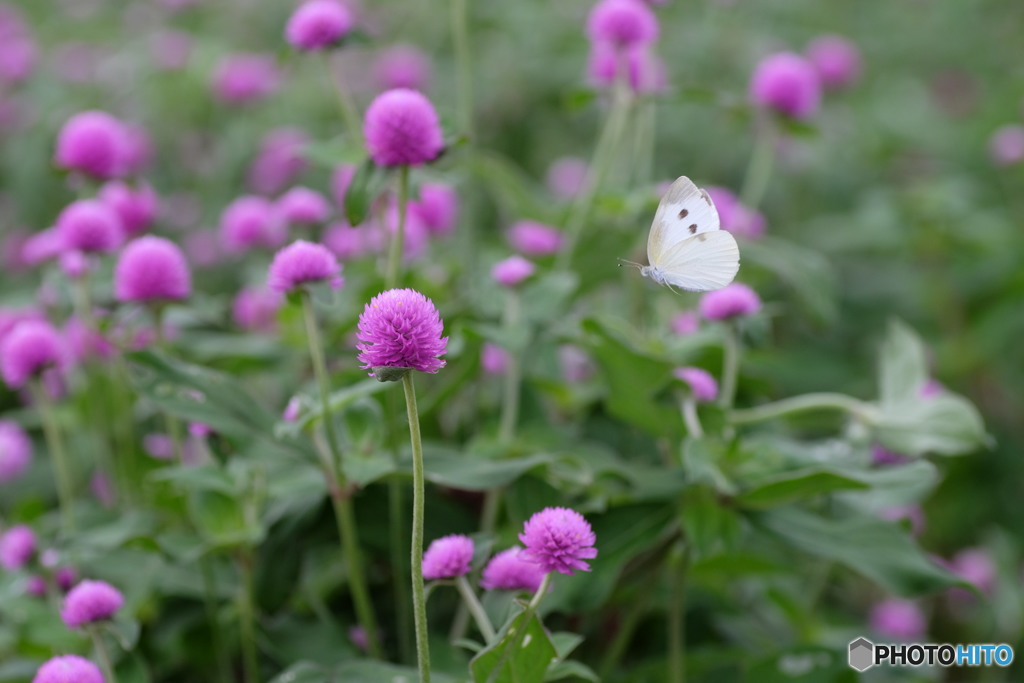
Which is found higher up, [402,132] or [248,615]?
[402,132]

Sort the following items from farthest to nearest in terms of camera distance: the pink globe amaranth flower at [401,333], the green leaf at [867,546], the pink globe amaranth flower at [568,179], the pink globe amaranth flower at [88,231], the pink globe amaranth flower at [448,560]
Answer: the pink globe amaranth flower at [568,179] → the pink globe amaranth flower at [88,231] → the green leaf at [867,546] → the pink globe amaranth flower at [448,560] → the pink globe amaranth flower at [401,333]

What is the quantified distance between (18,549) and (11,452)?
0.42 meters

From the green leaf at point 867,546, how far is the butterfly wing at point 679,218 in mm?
406

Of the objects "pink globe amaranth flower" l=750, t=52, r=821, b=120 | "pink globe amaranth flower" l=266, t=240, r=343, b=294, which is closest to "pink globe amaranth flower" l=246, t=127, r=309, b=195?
"pink globe amaranth flower" l=750, t=52, r=821, b=120

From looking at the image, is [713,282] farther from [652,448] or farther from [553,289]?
[652,448]

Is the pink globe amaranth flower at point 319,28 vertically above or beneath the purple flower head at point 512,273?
above

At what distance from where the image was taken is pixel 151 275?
1318 mm

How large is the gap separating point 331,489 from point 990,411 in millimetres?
1926

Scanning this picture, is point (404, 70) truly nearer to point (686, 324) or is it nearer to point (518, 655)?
point (686, 324)

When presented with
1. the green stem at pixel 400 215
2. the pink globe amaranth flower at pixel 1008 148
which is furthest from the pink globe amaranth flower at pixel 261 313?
the pink globe amaranth flower at pixel 1008 148

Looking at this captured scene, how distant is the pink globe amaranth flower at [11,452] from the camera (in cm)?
Result: 169

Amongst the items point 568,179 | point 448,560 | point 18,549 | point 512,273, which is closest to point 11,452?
point 18,549

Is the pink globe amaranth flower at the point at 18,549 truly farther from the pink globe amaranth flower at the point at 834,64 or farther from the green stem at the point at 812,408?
the pink globe amaranth flower at the point at 834,64

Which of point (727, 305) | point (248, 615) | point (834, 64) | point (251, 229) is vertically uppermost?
point (834, 64)
